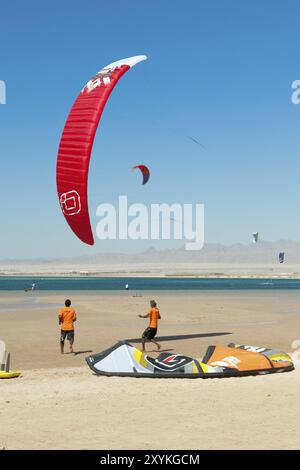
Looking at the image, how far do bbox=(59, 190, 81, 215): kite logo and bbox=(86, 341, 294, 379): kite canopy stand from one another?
3.90 metres

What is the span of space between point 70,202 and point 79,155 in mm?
1120

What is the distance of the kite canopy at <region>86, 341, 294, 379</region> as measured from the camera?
36.2 ft

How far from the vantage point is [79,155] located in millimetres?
14242

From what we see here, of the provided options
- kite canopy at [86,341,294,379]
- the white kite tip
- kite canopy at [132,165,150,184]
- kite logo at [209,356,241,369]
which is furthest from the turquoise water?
kite logo at [209,356,241,369]

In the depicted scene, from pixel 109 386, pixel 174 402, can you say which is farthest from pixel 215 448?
pixel 109 386

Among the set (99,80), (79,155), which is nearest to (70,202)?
(79,155)

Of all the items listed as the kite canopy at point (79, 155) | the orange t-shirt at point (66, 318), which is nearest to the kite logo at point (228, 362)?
the orange t-shirt at point (66, 318)

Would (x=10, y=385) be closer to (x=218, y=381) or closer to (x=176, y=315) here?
(x=218, y=381)

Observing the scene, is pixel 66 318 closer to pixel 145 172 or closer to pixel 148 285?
pixel 145 172

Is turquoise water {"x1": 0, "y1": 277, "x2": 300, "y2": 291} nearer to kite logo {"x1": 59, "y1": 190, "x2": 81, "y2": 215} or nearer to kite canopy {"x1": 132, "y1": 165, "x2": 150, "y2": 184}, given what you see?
kite canopy {"x1": 132, "y1": 165, "x2": 150, "y2": 184}

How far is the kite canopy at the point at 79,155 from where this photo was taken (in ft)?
46.4

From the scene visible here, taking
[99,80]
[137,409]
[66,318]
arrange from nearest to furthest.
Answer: [137,409] → [66,318] → [99,80]

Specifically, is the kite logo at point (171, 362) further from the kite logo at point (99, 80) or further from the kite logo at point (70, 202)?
the kite logo at point (99, 80)

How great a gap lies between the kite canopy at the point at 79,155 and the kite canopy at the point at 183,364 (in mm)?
3864
